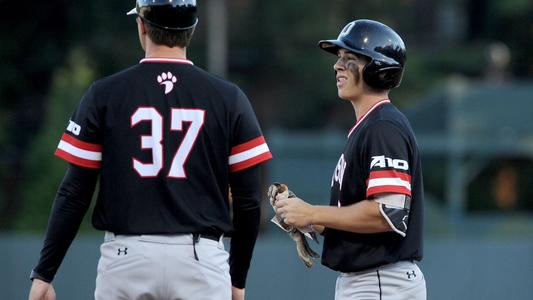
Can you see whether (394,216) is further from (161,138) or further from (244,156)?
(161,138)

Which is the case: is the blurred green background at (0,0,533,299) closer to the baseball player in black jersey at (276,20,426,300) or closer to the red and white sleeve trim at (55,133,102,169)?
the baseball player in black jersey at (276,20,426,300)

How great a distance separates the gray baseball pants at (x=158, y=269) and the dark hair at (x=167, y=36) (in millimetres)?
817

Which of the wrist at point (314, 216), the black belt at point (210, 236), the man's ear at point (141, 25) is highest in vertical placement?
the man's ear at point (141, 25)

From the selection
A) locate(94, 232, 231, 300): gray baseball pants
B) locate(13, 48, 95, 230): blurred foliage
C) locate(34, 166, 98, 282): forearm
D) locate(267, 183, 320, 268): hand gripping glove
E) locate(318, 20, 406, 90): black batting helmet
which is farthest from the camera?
locate(13, 48, 95, 230): blurred foliage

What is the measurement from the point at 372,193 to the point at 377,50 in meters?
0.67

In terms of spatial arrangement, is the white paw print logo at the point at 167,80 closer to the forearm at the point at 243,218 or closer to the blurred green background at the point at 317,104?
the forearm at the point at 243,218

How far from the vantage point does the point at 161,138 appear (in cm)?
480

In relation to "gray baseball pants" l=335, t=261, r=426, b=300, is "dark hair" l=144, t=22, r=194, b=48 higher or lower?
higher

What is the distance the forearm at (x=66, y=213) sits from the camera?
191 inches

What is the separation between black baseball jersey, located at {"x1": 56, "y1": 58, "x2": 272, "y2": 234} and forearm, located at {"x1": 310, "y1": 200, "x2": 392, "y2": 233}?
0.48 meters

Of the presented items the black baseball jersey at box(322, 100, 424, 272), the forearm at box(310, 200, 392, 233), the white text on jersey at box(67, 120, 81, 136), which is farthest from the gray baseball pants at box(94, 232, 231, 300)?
the black baseball jersey at box(322, 100, 424, 272)

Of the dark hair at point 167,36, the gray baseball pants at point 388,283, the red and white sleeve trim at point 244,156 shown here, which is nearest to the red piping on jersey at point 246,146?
the red and white sleeve trim at point 244,156

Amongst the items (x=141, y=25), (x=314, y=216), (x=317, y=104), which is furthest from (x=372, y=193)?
(x=317, y=104)

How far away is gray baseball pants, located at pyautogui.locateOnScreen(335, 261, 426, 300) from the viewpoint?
5.17 metres
